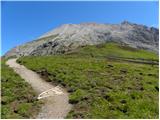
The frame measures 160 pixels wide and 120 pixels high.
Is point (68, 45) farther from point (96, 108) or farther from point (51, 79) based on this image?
point (96, 108)

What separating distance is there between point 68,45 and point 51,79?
10937cm

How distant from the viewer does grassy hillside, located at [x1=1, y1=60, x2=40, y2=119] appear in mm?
25384

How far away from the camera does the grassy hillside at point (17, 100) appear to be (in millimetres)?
25384

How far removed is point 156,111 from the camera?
2638 cm

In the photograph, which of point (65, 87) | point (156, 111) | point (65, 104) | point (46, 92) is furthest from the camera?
point (65, 87)

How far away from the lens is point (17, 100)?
29625mm

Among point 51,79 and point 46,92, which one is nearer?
point 46,92

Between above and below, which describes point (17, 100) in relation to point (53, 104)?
above

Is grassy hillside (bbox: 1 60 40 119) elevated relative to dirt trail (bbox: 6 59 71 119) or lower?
elevated

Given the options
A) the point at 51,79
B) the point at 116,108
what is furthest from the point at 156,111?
the point at 51,79

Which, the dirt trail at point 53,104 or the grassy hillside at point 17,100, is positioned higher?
the grassy hillside at point 17,100

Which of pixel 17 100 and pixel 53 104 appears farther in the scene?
pixel 17 100

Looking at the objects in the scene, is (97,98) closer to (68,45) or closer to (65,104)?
(65,104)

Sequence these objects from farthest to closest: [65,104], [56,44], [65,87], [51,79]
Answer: [56,44], [51,79], [65,87], [65,104]
